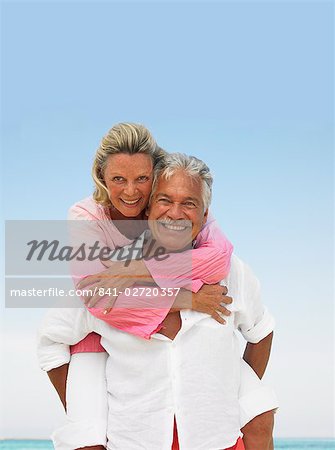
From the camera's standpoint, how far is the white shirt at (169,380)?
8.65ft

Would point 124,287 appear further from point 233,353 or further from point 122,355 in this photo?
point 233,353

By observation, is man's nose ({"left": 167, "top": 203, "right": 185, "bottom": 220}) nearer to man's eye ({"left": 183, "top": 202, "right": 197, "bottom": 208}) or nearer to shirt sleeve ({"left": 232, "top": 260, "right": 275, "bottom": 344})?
man's eye ({"left": 183, "top": 202, "right": 197, "bottom": 208})

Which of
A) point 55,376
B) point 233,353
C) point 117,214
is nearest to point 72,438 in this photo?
point 55,376

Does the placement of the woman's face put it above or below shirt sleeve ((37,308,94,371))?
Answer: above

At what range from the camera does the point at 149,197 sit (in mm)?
2756

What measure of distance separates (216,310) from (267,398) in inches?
17.4

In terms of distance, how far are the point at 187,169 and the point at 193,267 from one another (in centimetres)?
34

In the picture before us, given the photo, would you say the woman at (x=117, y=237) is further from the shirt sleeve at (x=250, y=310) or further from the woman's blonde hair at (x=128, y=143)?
the shirt sleeve at (x=250, y=310)

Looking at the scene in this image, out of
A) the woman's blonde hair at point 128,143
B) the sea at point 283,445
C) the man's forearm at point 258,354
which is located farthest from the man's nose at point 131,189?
the sea at point 283,445

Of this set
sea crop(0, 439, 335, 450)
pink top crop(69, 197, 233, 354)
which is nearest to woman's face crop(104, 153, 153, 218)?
pink top crop(69, 197, 233, 354)

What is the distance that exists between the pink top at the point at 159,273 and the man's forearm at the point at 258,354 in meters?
0.42

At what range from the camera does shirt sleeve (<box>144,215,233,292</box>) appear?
268 centimetres

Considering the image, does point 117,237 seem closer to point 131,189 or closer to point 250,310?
point 131,189

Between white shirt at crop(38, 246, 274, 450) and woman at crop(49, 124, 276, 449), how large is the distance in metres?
0.06
